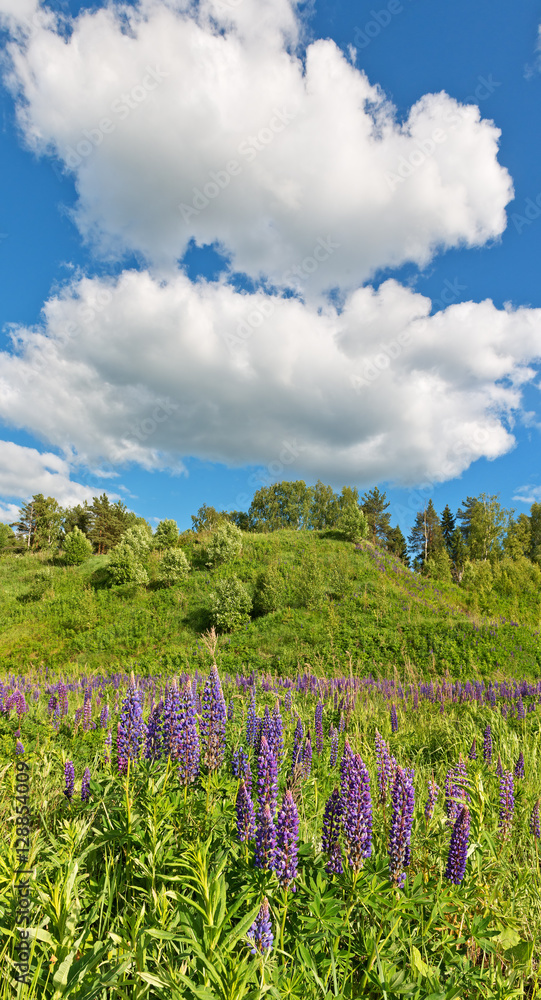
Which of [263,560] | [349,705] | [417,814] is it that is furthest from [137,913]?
[263,560]

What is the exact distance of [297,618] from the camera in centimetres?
1672

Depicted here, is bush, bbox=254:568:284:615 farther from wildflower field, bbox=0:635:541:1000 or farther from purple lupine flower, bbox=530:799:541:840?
purple lupine flower, bbox=530:799:541:840

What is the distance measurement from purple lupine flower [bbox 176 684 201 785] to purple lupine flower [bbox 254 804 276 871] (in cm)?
85

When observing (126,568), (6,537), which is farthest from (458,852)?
(6,537)

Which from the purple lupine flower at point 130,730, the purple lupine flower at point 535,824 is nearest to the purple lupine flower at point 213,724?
the purple lupine flower at point 130,730

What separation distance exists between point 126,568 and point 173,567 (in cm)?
297

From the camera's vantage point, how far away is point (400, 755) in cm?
488

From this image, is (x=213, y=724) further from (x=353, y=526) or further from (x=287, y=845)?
(x=353, y=526)

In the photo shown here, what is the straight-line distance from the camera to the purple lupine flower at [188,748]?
2.53 metres

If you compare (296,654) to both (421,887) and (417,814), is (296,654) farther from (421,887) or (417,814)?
(421,887)

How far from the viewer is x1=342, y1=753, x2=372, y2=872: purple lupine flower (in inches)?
73.2

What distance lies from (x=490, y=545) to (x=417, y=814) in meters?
39.5

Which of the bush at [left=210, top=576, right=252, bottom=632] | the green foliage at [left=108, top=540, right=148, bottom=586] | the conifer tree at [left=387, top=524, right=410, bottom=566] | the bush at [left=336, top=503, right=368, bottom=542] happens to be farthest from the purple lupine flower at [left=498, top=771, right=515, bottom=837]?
the conifer tree at [left=387, top=524, right=410, bottom=566]

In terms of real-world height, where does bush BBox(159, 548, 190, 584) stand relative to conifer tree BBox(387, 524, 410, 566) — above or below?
below
